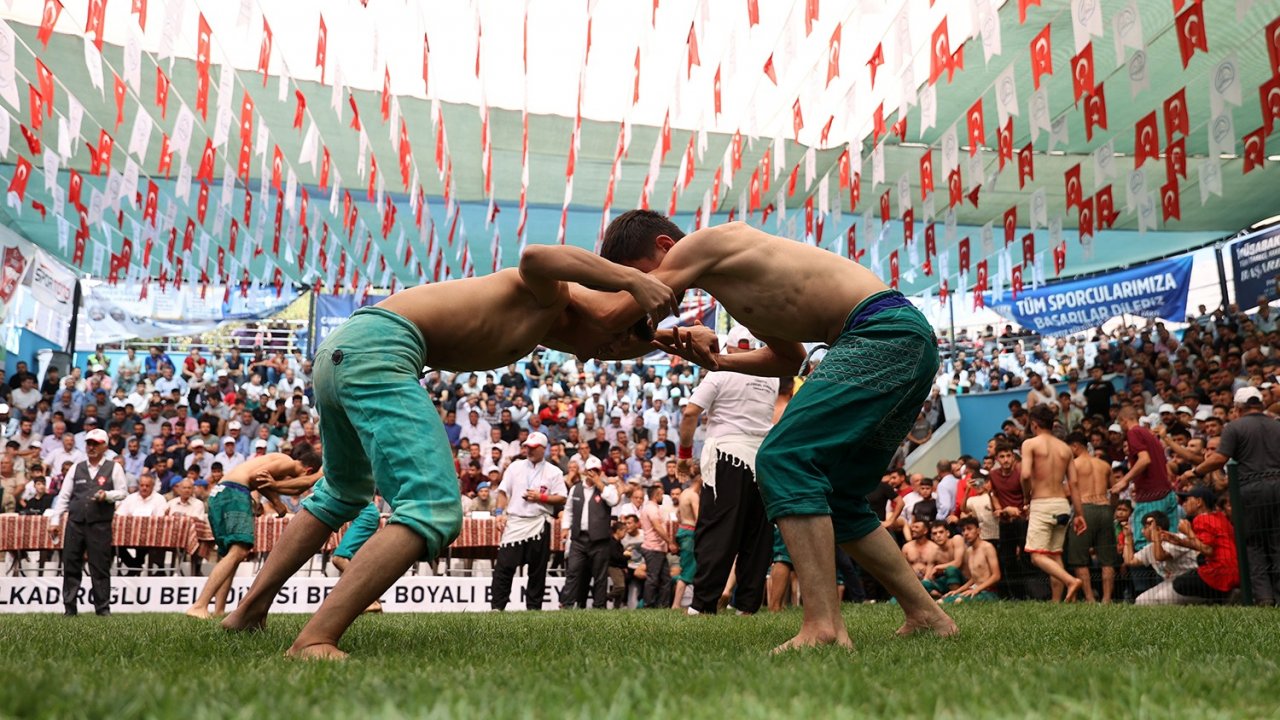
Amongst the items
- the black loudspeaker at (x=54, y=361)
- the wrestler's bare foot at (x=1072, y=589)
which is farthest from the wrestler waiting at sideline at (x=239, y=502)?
the black loudspeaker at (x=54, y=361)

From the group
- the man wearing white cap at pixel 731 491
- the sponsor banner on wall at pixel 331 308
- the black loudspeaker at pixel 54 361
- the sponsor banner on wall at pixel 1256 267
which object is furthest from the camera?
the sponsor banner on wall at pixel 331 308

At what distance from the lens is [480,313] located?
3389 millimetres

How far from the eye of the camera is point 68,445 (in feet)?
53.7

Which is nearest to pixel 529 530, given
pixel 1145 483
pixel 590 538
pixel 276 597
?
pixel 590 538

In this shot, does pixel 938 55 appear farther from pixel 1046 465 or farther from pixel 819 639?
pixel 819 639

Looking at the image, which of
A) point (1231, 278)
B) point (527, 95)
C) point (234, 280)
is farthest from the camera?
point (234, 280)

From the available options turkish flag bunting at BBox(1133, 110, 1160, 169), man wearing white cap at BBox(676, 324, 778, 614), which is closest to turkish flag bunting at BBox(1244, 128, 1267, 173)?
turkish flag bunting at BBox(1133, 110, 1160, 169)

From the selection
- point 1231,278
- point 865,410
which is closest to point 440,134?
point 865,410

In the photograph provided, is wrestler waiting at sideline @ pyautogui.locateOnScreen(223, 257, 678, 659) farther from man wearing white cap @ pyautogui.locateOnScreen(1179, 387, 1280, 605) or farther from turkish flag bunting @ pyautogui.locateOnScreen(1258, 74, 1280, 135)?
turkish flag bunting @ pyautogui.locateOnScreen(1258, 74, 1280, 135)

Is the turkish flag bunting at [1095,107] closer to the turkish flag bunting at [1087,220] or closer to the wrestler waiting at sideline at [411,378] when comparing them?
the turkish flag bunting at [1087,220]

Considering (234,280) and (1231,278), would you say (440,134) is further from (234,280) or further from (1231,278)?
(1231,278)

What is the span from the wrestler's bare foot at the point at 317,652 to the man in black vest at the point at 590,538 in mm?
8652

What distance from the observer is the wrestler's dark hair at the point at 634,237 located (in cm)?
372

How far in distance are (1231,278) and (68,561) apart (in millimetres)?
20672
